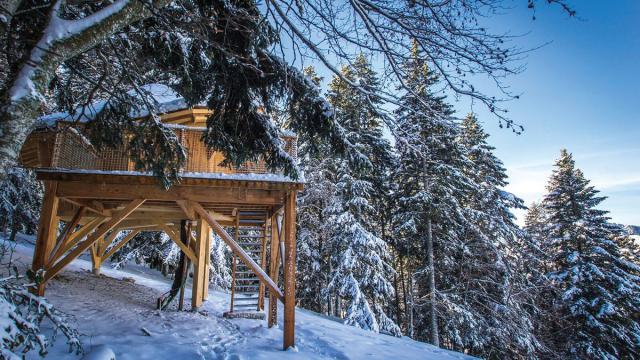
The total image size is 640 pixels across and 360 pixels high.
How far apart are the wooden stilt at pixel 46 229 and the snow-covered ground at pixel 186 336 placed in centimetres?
46

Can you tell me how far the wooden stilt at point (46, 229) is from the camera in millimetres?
6081

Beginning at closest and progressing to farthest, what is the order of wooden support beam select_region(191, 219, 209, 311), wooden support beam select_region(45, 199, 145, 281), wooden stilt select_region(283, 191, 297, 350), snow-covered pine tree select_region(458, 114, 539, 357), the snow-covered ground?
the snow-covered ground → wooden stilt select_region(283, 191, 297, 350) → wooden support beam select_region(45, 199, 145, 281) → wooden support beam select_region(191, 219, 209, 311) → snow-covered pine tree select_region(458, 114, 539, 357)

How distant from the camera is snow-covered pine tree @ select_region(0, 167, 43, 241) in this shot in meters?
10.8

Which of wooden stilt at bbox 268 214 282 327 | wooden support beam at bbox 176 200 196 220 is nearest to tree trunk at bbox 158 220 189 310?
wooden support beam at bbox 176 200 196 220

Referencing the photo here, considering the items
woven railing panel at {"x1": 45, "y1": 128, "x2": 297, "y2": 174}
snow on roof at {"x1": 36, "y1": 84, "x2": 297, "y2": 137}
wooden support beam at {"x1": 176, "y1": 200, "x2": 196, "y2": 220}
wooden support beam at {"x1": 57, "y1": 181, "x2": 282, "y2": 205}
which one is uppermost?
snow on roof at {"x1": 36, "y1": 84, "x2": 297, "y2": 137}

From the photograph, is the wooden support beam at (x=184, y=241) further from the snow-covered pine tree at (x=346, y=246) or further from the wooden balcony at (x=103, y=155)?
the snow-covered pine tree at (x=346, y=246)

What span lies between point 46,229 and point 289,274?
4654 mm

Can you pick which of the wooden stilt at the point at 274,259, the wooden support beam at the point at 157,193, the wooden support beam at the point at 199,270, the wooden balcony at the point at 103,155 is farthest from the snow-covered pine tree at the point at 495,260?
the wooden support beam at the point at 199,270

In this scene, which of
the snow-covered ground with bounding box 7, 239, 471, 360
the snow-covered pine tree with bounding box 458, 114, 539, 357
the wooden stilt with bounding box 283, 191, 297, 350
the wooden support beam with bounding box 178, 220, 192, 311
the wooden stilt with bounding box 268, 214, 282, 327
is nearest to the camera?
the snow-covered ground with bounding box 7, 239, 471, 360

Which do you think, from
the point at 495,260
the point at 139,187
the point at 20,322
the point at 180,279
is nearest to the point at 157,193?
the point at 139,187

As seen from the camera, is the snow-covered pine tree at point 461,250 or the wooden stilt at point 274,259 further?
the snow-covered pine tree at point 461,250

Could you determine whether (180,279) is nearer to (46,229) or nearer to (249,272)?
(249,272)

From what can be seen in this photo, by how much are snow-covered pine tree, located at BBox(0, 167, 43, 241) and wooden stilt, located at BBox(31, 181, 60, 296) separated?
5.18 meters

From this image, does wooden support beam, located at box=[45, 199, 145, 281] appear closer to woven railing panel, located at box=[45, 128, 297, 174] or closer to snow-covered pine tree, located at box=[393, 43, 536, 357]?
woven railing panel, located at box=[45, 128, 297, 174]
